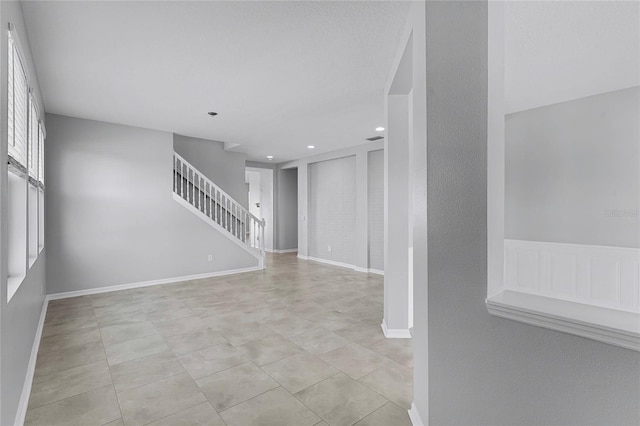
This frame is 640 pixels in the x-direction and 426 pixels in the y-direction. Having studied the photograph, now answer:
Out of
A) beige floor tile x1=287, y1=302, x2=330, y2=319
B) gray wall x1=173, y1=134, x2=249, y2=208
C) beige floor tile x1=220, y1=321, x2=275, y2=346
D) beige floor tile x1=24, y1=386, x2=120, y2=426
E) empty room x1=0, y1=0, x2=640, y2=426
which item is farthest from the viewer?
gray wall x1=173, y1=134, x2=249, y2=208

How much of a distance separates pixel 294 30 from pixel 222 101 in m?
1.88

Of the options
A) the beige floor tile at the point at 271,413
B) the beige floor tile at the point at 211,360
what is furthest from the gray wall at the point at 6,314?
the beige floor tile at the point at 271,413

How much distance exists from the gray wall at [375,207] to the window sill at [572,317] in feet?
16.0

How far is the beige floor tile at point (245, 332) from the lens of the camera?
3023 millimetres

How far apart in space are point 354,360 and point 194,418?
4.31 ft

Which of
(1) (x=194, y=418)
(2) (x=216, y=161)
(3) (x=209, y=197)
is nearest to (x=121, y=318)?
(1) (x=194, y=418)

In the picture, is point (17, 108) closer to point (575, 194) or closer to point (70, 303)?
point (70, 303)

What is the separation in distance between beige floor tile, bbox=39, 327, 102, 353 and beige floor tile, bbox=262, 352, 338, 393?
198cm

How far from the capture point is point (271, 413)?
1.94 meters

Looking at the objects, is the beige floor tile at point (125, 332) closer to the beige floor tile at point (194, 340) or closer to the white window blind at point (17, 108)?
the beige floor tile at point (194, 340)

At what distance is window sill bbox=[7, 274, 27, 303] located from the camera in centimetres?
176

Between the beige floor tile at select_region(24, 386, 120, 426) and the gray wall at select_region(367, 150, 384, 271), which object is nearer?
the beige floor tile at select_region(24, 386, 120, 426)

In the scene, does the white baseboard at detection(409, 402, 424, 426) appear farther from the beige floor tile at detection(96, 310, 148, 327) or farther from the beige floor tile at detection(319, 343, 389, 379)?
the beige floor tile at detection(96, 310, 148, 327)

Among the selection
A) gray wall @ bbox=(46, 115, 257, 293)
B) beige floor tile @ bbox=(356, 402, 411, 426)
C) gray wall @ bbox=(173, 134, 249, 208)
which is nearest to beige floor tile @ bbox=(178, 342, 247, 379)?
beige floor tile @ bbox=(356, 402, 411, 426)
